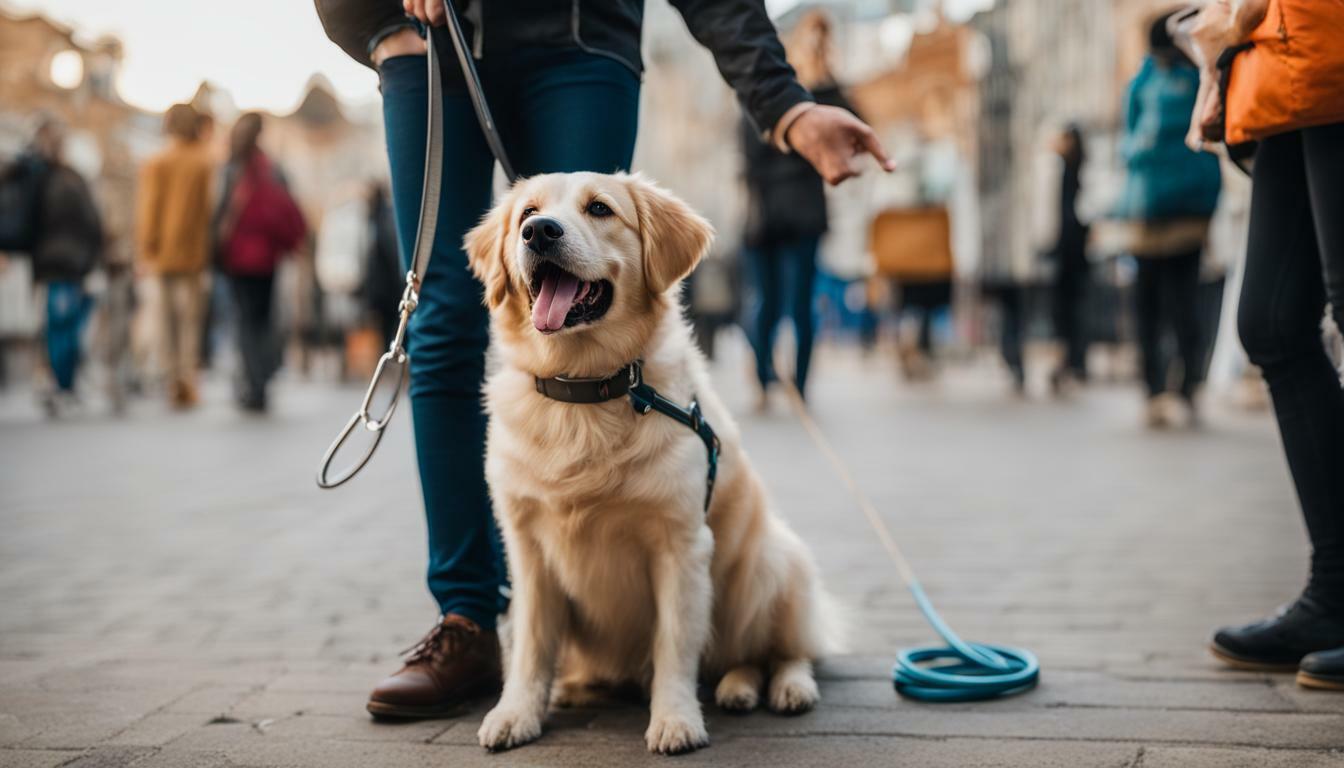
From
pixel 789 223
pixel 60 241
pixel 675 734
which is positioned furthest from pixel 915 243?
pixel 675 734

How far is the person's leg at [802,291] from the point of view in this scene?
9.87 meters

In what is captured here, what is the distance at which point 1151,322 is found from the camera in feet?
30.1

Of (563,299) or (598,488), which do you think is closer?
(598,488)

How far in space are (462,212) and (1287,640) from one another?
2211mm

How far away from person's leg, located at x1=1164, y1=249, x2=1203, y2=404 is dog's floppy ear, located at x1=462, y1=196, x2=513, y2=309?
7062mm

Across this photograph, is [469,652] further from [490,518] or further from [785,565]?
[785,565]

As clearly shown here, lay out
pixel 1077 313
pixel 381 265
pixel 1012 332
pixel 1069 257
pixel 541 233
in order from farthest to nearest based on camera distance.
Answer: pixel 381 265, pixel 1012 332, pixel 1077 313, pixel 1069 257, pixel 541 233

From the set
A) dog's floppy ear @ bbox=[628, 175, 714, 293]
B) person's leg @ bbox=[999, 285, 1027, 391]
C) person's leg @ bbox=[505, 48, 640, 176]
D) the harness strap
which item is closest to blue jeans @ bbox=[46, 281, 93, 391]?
person's leg @ bbox=[999, 285, 1027, 391]

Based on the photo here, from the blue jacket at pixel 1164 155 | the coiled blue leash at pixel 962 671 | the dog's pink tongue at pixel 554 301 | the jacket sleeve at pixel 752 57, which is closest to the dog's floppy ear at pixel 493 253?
the dog's pink tongue at pixel 554 301

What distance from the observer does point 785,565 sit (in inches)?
122

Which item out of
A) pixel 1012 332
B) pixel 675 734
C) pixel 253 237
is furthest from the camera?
pixel 1012 332

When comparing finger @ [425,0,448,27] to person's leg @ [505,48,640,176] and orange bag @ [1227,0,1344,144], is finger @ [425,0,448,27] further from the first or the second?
orange bag @ [1227,0,1344,144]

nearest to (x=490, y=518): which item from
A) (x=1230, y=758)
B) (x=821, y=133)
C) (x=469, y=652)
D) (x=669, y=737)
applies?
(x=469, y=652)

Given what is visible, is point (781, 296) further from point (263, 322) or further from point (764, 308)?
point (263, 322)
